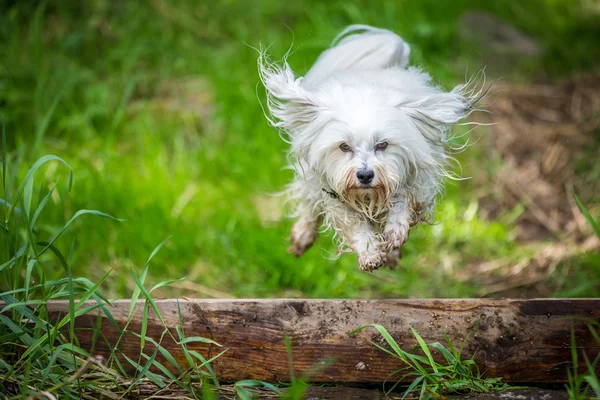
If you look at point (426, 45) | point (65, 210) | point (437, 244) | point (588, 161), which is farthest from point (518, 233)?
point (65, 210)

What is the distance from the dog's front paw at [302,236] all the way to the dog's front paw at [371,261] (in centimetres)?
71

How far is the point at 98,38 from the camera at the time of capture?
23.2 feet

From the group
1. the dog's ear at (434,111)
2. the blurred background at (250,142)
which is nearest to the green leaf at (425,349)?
the dog's ear at (434,111)

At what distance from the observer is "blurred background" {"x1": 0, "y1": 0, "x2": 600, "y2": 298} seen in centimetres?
527

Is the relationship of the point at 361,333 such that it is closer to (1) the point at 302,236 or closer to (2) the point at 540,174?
(1) the point at 302,236

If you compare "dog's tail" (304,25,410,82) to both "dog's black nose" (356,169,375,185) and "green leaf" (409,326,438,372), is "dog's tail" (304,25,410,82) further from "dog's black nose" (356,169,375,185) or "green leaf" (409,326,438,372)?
"green leaf" (409,326,438,372)

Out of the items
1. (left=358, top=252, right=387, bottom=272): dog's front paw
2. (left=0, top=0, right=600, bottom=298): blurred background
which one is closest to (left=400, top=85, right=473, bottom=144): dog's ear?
(left=358, top=252, right=387, bottom=272): dog's front paw

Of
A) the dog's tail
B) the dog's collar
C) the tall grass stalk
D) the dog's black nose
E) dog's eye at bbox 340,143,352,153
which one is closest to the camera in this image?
the tall grass stalk

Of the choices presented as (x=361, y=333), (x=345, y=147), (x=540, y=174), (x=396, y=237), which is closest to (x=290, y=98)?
(x=345, y=147)

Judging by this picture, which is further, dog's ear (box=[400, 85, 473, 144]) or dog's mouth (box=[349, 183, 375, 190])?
dog's ear (box=[400, 85, 473, 144])

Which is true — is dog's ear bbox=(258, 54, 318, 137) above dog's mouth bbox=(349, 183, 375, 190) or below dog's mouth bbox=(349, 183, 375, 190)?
above

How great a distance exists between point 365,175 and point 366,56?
1.10 m

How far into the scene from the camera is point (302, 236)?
3910 mm

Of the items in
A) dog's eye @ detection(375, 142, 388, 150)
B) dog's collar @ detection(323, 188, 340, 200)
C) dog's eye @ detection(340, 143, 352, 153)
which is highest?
dog's eye @ detection(375, 142, 388, 150)
